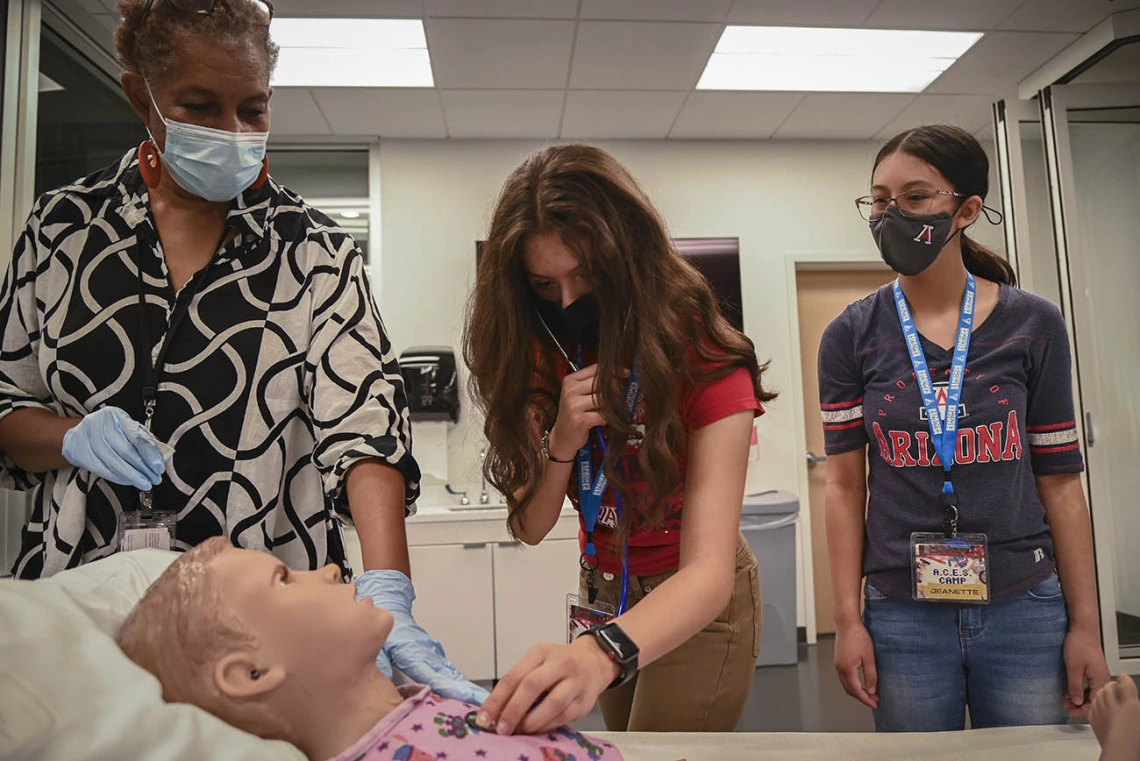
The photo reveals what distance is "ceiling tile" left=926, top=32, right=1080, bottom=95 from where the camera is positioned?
3.51 metres

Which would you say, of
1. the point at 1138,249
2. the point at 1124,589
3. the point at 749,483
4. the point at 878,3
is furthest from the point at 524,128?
the point at 1124,589

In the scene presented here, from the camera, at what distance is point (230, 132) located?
121 cm

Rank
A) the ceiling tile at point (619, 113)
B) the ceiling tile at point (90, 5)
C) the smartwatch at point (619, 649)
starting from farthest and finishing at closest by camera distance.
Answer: the ceiling tile at point (619, 113) → the ceiling tile at point (90, 5) → the smartwatch at point (619, 649)

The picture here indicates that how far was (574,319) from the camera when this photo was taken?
4.04 ft

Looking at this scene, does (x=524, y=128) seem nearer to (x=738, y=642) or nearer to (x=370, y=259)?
(x=370, y=259)

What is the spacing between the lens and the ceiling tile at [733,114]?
395 cm

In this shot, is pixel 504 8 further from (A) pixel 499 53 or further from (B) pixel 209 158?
(B) pixel 209 158

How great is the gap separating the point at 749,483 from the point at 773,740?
3096mm

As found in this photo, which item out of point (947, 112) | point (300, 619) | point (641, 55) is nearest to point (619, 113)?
point (641, 55)

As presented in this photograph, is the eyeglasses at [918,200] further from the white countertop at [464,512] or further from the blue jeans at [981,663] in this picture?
the white countertop at [464,512]

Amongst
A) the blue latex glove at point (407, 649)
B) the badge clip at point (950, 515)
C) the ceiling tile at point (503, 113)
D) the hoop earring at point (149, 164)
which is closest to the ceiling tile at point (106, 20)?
the ceiling tile at point (503, 113)

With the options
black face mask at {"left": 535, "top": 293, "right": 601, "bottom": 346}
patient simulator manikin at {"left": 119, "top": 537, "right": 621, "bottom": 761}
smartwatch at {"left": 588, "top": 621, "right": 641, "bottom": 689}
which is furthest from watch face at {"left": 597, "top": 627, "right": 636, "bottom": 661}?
black face mask at {"left": 535, "top": 293, "right": 601, "bottom": 346}

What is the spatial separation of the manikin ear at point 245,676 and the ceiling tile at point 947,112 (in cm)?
425

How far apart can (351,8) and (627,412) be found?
266cm
